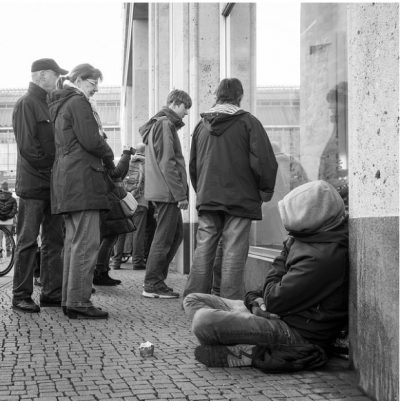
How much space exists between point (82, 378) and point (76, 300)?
1897 millimetres

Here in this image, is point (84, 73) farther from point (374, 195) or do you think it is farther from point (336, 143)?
point (374, 195)

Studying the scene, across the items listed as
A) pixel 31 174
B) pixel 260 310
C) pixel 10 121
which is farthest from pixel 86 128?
pixel 10 121

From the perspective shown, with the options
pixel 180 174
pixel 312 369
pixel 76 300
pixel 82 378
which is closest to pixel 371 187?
pixel 312 369

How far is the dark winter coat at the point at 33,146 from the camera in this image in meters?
5.80

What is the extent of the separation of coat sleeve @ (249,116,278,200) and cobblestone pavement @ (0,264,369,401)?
47.5 inches

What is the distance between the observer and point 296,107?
6.47 m

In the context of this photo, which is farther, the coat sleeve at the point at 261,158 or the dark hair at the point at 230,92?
the dark hair at the point at 230,92

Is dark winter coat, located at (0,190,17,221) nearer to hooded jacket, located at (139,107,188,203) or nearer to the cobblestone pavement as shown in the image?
hooded jacket, located at (139,107,188,203)

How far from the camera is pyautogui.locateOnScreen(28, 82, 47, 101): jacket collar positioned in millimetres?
5969

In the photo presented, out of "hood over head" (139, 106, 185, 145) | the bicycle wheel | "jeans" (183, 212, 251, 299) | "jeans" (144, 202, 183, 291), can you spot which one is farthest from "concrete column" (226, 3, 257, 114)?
the bicycle wheel

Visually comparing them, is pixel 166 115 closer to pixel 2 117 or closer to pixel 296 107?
pixel 296 107

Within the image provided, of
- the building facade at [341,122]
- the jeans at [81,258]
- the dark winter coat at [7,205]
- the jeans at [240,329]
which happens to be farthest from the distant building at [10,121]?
the jeans at [240,329]

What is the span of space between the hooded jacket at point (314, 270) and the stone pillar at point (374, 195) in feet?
0.39

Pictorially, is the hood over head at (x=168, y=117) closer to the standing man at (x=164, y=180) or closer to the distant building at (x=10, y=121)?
the standing man at (x=164, y=180)
